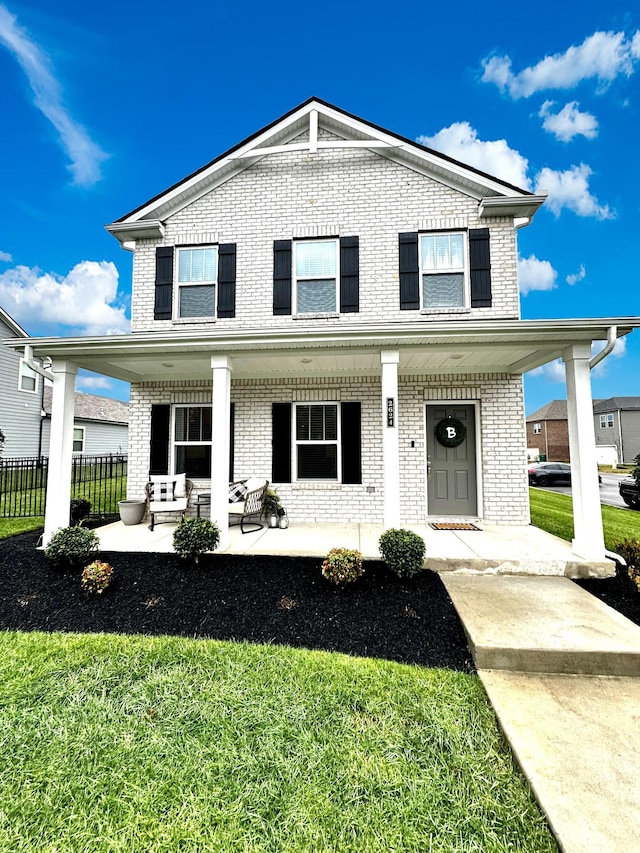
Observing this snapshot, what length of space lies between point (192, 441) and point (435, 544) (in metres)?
5.22

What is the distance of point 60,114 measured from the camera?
47.2 feet

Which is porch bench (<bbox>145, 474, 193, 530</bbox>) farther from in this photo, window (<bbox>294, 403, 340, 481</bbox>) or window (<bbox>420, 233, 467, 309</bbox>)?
window (<bbox>420, 233, 467, 309</bbox>)

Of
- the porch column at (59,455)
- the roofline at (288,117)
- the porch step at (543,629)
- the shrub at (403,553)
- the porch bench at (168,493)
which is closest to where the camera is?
the porch step at (543,629)

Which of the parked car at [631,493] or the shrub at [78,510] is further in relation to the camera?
the parked car at [631,493]

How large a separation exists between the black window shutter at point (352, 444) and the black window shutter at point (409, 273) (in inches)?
86.8

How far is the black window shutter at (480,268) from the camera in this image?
721 cm

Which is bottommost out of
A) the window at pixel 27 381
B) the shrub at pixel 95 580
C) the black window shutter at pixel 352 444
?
the shrub at pixel 95 580

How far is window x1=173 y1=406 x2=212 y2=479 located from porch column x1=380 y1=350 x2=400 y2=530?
411cm

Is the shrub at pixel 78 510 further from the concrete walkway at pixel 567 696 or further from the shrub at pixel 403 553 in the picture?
the concrete walkway at pixel 567 696

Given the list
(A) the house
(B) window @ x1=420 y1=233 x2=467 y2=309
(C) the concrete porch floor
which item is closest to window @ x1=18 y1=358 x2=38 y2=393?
(A) the house

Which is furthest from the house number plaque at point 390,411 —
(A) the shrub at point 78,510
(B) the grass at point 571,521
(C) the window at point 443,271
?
(A) the shrub at point 78,510

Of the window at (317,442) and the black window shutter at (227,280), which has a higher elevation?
the black window shutter at (227,280)

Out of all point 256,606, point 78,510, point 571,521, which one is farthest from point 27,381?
point 571,521

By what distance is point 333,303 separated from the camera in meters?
7.58
